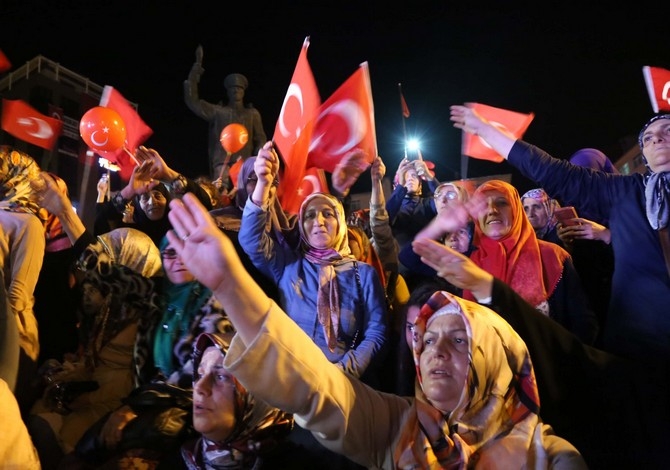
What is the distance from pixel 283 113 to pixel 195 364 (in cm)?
204

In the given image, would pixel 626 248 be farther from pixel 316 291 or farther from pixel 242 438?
pixel 242 438

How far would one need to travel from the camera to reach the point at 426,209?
414 cm

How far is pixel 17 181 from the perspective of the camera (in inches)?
127

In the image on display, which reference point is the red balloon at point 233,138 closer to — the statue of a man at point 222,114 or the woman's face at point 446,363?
A: the statue of a man at point 222,114

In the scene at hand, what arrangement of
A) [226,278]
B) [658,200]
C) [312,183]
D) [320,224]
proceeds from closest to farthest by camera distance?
[226,278] < [658,200] < [320,224] < [312,183]

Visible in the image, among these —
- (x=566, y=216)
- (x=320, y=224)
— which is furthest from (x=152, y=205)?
(x=566, y=216)

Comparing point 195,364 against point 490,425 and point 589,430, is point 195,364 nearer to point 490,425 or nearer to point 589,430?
point 490,425

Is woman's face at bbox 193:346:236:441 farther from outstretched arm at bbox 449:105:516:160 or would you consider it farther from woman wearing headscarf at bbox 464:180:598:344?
outstretched arm at bbox 449:105:516:160

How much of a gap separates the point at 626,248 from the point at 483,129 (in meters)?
0.92

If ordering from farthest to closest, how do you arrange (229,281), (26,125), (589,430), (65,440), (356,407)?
(26,125), (65,440), (589,430), (356,407), (229,281)

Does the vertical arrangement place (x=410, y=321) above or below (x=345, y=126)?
below

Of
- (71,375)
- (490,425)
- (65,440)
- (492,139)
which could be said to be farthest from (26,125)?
(490,425)

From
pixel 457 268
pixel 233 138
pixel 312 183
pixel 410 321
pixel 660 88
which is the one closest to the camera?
pixel 457 268

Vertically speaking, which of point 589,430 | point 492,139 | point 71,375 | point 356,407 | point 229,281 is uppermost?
point 492,139
